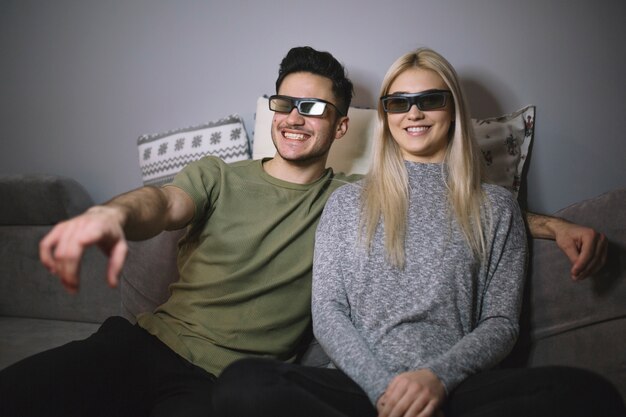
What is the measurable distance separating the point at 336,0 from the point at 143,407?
1627mm

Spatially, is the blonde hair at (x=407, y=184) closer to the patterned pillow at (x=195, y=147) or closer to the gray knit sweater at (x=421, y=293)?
the gray knit sweater at (x=421, y=293)

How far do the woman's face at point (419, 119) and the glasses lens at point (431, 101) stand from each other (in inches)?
0.5

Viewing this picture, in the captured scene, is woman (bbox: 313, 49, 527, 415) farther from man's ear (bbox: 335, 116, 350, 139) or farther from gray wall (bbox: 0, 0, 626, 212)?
gray wall (bbox: 0, 0, 626, 212)

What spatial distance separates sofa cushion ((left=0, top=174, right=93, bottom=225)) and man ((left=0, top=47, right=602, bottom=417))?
0.97 meters

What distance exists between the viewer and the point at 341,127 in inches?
63.1

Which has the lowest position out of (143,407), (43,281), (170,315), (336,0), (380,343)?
(43,281)

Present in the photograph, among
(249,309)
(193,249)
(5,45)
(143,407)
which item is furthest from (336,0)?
(5,45)

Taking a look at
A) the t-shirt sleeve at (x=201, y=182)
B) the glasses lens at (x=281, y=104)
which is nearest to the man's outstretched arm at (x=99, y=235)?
the t-shirt sleeve at (x=201, y=182)

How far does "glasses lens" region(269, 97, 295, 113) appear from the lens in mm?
1492

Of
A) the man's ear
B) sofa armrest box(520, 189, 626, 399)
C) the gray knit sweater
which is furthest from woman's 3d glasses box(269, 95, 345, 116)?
sofa armrest box(520, 189, 626, 399)

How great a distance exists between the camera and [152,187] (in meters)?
1.18

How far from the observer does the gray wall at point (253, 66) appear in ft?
5.90

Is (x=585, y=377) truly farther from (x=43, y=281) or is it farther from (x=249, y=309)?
(x=43, y=281)

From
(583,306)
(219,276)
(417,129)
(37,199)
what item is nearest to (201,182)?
(219,276)
